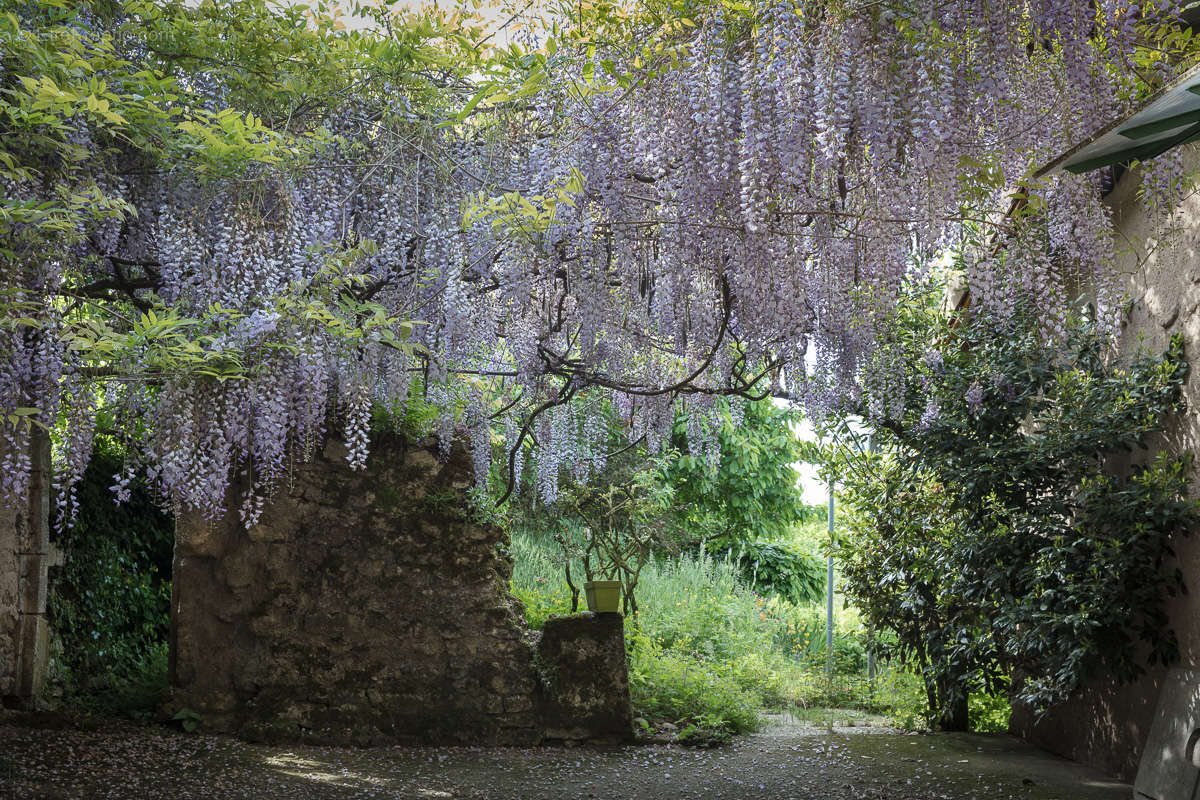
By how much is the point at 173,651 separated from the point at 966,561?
13.8 feet

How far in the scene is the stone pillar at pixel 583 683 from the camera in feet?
17.9

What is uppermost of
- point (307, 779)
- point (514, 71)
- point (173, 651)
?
point (514, 71)

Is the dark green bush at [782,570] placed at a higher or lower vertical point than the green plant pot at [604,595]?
lower

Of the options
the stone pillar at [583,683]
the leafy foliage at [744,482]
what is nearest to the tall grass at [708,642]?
the stone pillar at [583,683]

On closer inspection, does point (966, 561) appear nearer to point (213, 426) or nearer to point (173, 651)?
point (213, 426)

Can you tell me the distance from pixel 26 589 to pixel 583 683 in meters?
2.99

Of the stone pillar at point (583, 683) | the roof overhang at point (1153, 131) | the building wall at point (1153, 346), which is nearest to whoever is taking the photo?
the roof overhang at point (1153, 131)

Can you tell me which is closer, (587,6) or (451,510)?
(587,6)

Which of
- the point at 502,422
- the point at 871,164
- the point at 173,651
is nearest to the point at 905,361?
the point at 871,164

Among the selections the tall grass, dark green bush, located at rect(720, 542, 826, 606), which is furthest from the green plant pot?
dark green bush, located at rect(720, 542, 826, 606)

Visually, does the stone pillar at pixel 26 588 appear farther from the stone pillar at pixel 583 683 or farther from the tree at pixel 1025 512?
the tree at pixel 1025 512

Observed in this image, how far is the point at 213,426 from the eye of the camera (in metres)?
3.79

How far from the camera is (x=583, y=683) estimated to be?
548 centimetres

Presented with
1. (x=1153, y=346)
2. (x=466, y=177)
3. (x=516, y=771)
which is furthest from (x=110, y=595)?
(x=1153, y=346)
